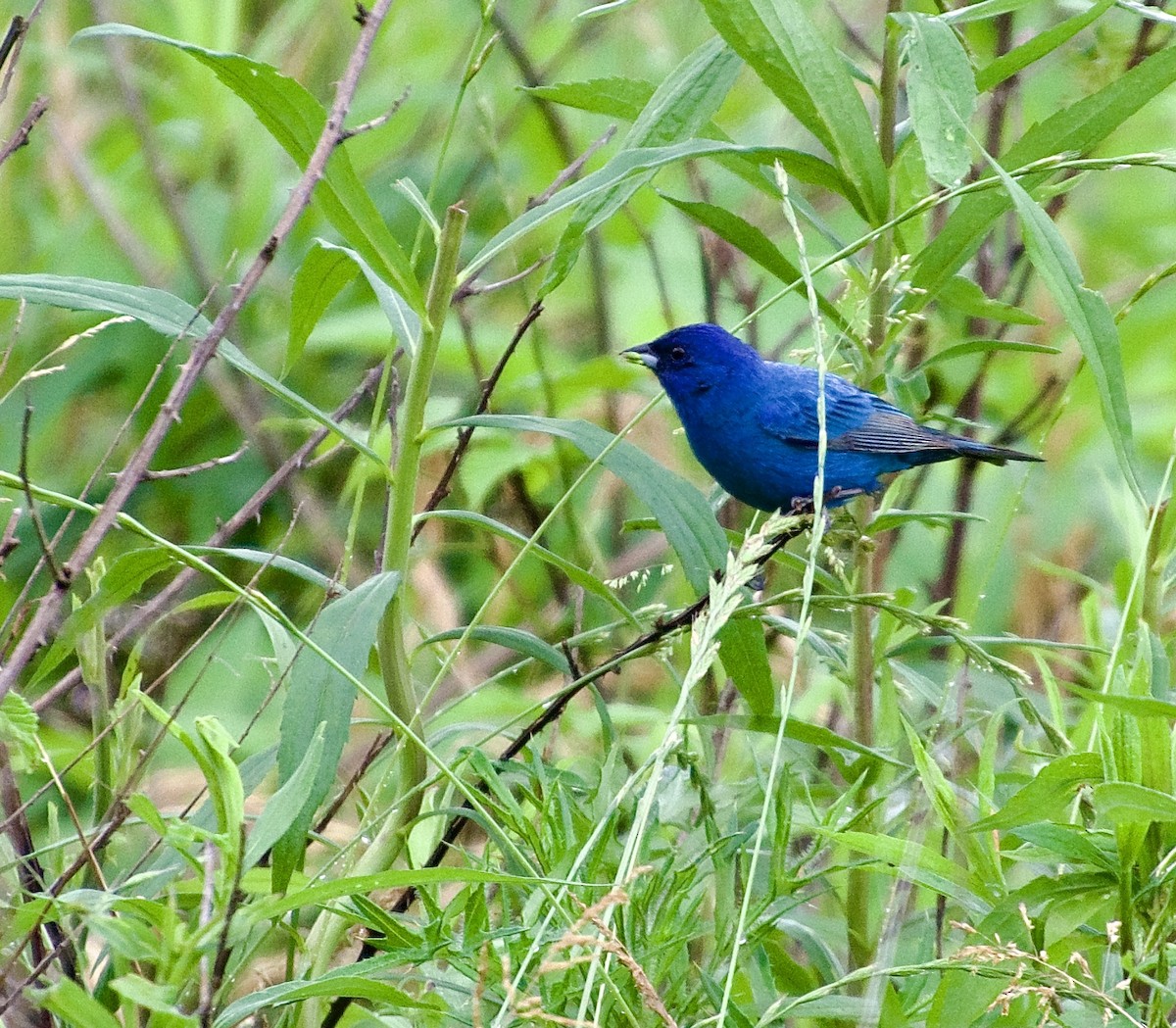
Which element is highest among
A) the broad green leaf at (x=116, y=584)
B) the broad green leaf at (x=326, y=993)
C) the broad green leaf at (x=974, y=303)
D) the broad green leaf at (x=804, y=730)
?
the broad green leaf at (x=974, y=303)

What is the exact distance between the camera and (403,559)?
1.62 metres

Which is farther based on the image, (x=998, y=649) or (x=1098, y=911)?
(x=998, y=649)

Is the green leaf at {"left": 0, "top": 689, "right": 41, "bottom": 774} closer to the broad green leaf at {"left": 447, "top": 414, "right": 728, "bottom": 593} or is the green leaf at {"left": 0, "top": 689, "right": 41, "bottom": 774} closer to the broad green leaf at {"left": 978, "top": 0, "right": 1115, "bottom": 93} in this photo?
the broad green leaf at {"left": 447, "top": 414, "right": 728, "bottom": 593}

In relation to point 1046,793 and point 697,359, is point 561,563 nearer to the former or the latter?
point 1046,793

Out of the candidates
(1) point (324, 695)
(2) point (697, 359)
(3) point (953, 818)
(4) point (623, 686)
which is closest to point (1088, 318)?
(3) point (953, 818)

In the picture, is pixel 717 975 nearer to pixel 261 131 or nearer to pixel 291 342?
pixel 291 342

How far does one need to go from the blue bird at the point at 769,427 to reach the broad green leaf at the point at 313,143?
1326 millimetres

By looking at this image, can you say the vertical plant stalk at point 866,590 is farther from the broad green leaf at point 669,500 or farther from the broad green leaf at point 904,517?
the broad green leaf at point 669,500

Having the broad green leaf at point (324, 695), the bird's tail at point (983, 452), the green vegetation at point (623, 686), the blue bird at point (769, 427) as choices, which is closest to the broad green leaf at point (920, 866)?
the green vegetation at point (623, 686)

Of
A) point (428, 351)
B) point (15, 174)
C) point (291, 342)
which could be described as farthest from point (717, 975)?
point (15, 174)

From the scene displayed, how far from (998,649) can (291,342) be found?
2.16 meters

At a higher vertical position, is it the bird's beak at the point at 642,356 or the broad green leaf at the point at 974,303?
the broad green leaf at the point at 974,303

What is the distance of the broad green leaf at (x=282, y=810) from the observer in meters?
1.14

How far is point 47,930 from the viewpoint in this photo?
1.67 meters
